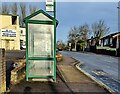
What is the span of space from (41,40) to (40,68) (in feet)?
4.04

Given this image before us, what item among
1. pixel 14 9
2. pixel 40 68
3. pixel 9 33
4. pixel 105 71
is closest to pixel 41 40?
pixel 40 68

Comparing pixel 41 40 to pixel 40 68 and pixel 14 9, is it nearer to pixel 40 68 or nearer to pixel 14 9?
pixel 40 68

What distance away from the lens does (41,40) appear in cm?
1058

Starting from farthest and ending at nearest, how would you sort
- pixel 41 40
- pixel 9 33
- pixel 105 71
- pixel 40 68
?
pixel 9 33
pixel 105 71
pixel 41 40
pixel 40 68

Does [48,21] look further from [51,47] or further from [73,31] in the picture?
[73,31]

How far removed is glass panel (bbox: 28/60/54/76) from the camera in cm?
1017

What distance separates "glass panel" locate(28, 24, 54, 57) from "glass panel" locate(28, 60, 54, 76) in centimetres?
35

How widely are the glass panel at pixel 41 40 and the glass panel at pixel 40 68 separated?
352mm

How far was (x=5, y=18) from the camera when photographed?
52.5 metres

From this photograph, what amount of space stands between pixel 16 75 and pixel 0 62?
91.6 inches

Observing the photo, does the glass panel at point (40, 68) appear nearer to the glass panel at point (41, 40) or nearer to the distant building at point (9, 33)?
the glass panel at point (41, 40)

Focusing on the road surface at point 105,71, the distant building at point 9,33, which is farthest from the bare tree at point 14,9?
the road surface at point 105,71

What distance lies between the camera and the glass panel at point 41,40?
10390mm

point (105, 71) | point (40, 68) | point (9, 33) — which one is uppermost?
point (9, 33)
